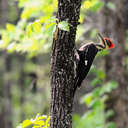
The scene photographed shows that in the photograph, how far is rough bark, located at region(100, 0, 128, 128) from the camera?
5.68 m

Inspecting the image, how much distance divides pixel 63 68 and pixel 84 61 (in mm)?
464

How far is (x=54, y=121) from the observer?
215cm

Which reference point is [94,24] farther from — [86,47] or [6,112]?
[6,112]

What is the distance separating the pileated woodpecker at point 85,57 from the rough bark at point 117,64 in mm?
3137

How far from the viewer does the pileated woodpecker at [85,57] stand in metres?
2.33

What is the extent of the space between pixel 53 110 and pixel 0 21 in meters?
10.1

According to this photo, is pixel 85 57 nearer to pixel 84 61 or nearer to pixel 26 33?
pixel 84 61

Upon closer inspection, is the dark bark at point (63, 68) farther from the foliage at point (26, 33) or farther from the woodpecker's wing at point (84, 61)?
the foliage at point (26, 33)

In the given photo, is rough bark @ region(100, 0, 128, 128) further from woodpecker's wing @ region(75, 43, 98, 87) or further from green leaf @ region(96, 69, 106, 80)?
woodpecker's wing @ region(75, 43, 98, 87)

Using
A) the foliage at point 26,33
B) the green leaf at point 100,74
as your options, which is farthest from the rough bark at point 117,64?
the foliage at point 26,33

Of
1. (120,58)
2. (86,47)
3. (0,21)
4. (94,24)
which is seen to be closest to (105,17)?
(94,24)

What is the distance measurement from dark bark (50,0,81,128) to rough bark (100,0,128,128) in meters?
3.71

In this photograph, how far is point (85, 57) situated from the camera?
8.04 ft

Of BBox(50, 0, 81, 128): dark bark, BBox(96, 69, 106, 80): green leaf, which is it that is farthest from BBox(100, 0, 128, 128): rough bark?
BBox(50, 0, 81, 128): dark bark
